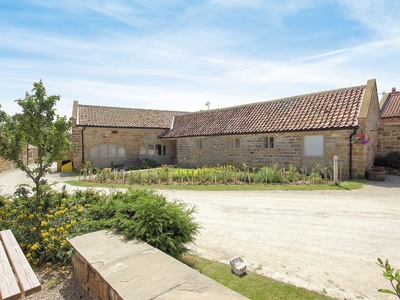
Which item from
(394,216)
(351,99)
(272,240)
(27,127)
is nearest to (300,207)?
(394,216)

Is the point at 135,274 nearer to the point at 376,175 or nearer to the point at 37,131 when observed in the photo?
the point at 37,131

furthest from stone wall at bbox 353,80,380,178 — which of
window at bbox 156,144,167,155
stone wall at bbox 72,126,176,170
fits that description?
window at bbox 156,144,167,155

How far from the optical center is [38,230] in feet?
16.1

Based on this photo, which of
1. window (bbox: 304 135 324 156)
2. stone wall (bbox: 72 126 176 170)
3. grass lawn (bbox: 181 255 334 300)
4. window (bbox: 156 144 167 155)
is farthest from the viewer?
window (bbox: 156 144 167 155)

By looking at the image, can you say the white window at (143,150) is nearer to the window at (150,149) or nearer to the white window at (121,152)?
the window at (150,149)

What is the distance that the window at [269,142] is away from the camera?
16.3 m

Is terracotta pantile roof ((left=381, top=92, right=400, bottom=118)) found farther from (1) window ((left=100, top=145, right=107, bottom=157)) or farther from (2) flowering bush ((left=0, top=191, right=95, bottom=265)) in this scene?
(2) flowering bush ((left=0, top=191, right=95, bottom=265))

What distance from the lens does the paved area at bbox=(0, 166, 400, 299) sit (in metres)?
3.92

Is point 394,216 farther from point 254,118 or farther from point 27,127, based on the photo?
point 254,118

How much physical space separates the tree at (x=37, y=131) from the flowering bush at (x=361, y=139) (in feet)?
40.0

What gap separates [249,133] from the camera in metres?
17.0

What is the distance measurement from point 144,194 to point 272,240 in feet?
9.06

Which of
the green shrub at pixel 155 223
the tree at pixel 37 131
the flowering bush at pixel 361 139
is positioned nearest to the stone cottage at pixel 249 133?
the flowering bush at pixel 361 139

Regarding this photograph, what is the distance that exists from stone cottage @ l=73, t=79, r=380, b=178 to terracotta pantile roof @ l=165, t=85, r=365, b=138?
46mm
